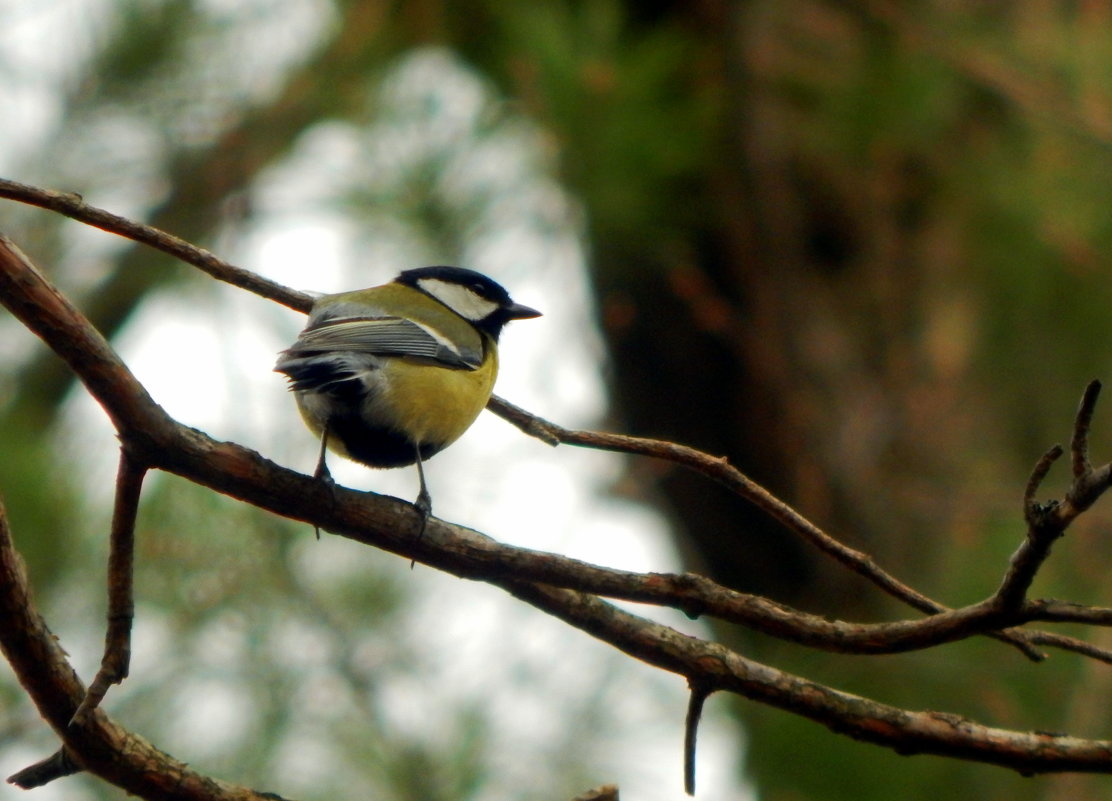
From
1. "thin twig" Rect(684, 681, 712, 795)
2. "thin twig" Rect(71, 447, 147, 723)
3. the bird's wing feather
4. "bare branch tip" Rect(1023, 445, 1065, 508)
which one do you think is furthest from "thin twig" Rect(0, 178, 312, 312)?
"bare branch tip" Rect(1023, 445, 1065, 508)

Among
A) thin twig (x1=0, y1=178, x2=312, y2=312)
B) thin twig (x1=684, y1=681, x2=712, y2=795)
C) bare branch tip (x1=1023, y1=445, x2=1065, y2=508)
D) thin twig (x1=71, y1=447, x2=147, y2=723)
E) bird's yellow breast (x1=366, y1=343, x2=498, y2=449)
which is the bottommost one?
thin twig (x1=71, y1=447, x2=147, y2=723)

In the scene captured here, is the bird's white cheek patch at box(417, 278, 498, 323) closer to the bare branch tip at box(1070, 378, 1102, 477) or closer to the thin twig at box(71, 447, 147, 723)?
the thin twig at box(71, 447, 147, 723)

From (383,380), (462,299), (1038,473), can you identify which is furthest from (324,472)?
(462,299)

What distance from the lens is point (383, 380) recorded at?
1.83 meters

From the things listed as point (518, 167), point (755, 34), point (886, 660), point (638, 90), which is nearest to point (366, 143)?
point (518, 167)

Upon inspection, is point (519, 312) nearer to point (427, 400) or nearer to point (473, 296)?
point (473, 296)

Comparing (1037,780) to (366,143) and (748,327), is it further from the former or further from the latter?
(366,143)

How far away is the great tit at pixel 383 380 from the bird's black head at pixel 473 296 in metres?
0.38

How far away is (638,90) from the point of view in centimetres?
252

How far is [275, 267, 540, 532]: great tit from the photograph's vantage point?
5.59ft

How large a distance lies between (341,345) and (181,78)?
1.35 m

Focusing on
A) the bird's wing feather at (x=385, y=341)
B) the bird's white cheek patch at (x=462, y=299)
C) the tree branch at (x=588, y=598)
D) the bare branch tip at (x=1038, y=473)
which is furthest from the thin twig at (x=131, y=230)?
the bird's white cheek patch at (x=462, y=299)

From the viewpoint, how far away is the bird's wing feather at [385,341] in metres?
1.71

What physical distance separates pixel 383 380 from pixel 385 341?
0.25 feet
